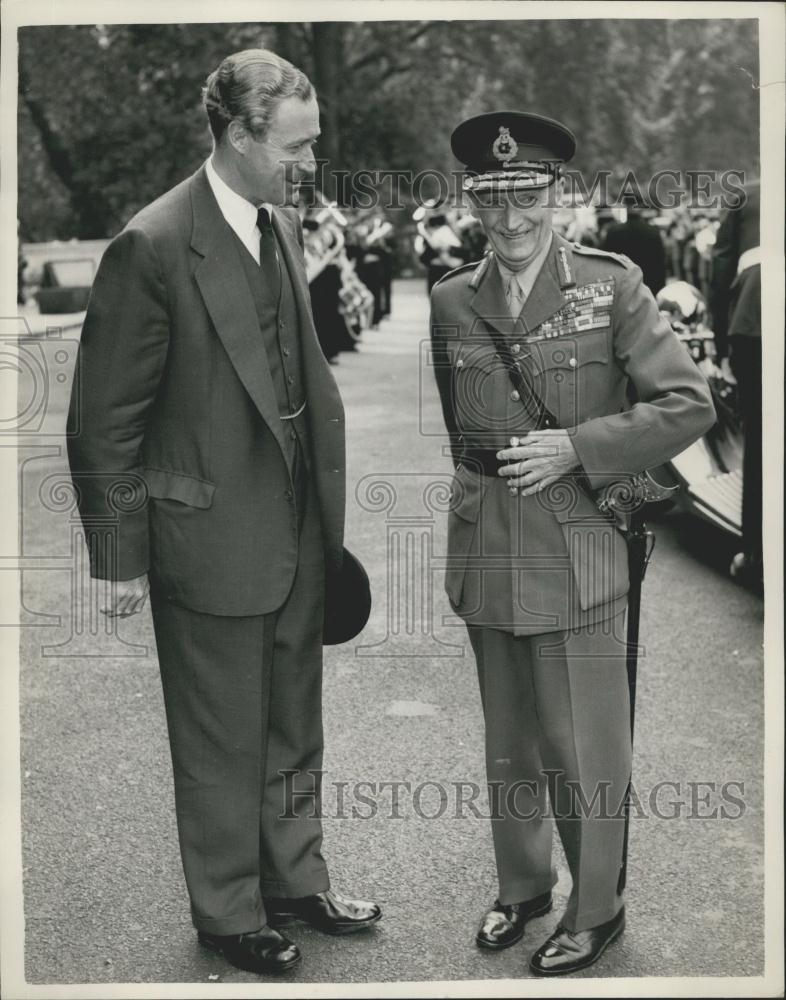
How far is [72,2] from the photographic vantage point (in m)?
3.23

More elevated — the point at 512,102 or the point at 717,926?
Answer: the point at 512,102

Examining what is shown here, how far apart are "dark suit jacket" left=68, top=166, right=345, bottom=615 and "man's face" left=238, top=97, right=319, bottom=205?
129mm

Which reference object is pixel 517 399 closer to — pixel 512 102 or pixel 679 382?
pixel 679 382

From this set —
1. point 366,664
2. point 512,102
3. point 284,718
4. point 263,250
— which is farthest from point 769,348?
point 512,102

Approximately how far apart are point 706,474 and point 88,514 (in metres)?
5.00

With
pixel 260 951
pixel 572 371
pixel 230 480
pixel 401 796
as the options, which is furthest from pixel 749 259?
pixel 260 951

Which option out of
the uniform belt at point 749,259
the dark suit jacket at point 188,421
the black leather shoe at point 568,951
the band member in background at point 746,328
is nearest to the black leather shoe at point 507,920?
the black leather shoe at point 568,951

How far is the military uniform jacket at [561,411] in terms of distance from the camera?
326 centimetres

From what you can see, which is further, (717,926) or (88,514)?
(717,926)

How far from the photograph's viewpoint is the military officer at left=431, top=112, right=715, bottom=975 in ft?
10.8

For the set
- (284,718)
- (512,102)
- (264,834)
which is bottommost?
(264,834)

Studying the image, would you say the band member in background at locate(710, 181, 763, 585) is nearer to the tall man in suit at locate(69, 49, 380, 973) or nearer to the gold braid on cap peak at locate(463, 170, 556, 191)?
the gold braid on cap peak at locate(463, 170, 556, 191)

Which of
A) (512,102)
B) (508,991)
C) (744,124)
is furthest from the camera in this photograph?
(744,124)

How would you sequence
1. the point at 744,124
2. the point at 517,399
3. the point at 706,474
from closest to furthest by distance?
the point at 517,399, the point at 706,474, the point at 744,124
